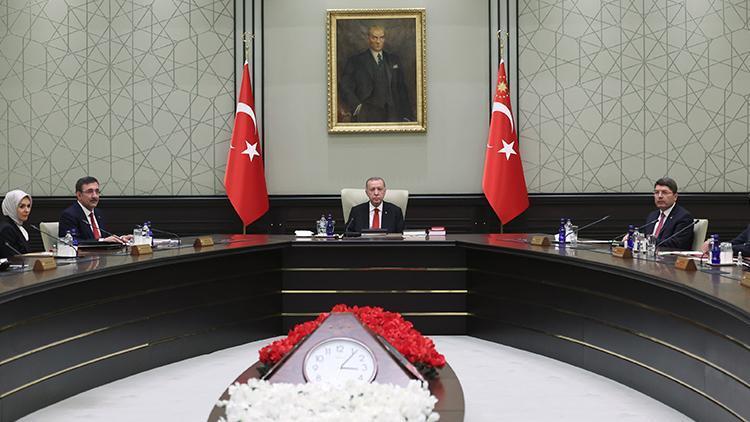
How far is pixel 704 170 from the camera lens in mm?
7574

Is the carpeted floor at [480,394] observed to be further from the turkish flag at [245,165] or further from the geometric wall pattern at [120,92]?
the geometric wall pattern at [120,92]

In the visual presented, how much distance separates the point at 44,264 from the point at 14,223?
1.25 meters

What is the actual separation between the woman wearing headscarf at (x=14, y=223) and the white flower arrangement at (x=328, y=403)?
3.51 m

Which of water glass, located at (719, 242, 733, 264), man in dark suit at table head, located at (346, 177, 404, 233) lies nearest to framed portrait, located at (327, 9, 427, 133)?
man in dark suit at table head, located at (346, 177, 404, 233)

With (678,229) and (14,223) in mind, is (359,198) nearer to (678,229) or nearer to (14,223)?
(678,229)

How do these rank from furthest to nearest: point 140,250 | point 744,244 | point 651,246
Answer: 1. point 744,244
2. point 140,250
3. point 651,246

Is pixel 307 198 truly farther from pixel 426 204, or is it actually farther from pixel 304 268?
pixel 304 268

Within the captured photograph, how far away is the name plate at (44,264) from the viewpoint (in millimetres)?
4062

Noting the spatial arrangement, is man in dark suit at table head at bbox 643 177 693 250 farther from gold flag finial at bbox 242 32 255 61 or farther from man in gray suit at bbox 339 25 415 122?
gold flag finial at bbox 242 32 255 61

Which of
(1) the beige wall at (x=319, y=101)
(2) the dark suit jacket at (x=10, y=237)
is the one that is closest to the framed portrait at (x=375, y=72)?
(1) the beige wall at (x=319, y=101)

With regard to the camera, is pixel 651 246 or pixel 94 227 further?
pixel 94 227

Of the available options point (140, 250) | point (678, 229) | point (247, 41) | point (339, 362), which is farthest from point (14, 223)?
point (678, 229)

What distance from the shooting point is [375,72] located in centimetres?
771

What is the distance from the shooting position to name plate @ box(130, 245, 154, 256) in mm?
4912
